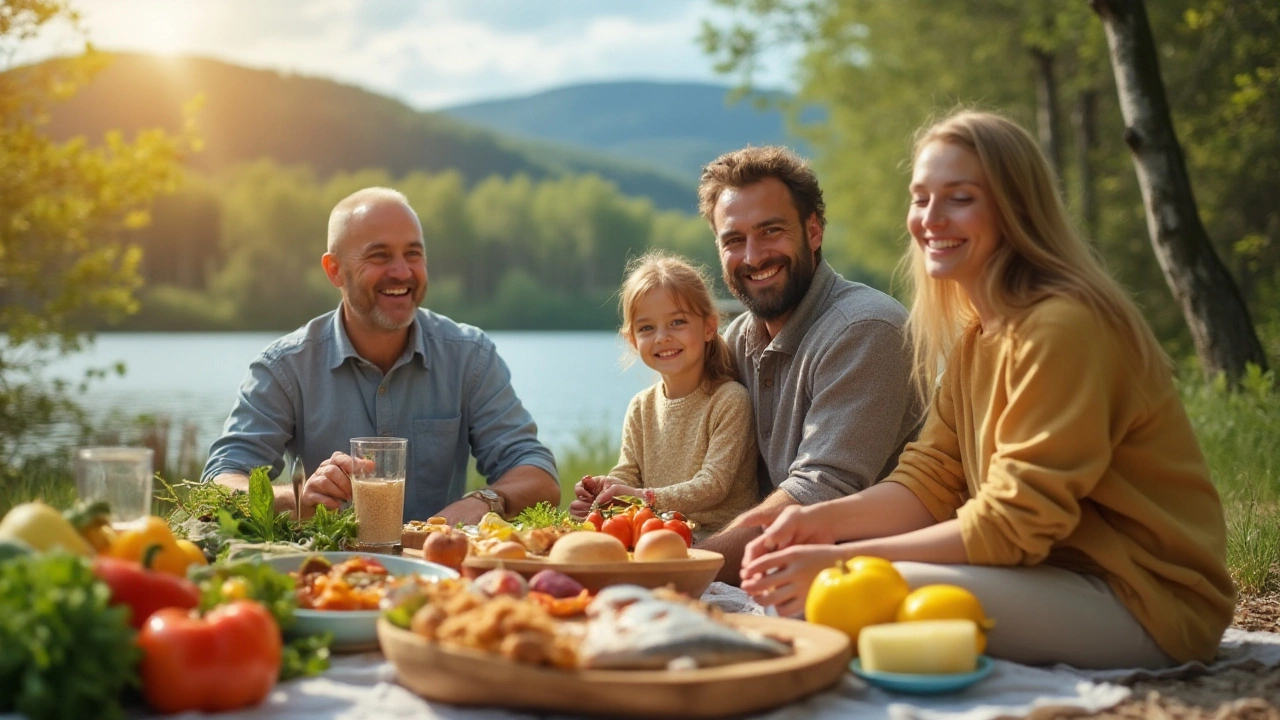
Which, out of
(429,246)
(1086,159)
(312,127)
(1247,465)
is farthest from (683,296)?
(312,127)

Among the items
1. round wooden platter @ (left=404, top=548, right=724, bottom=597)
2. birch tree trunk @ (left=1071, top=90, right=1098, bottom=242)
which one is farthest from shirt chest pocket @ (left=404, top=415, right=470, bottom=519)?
birch tree trunk @ (left=1071, top=90, right=1098, bottom=242)

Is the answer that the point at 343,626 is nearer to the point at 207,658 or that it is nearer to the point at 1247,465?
the point at 207,658

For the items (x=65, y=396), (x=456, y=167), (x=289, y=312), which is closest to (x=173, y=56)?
(x=456, y=167)

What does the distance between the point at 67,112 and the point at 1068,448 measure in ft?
182

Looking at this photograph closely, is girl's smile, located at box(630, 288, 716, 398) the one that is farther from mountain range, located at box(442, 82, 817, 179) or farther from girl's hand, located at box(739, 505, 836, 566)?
mountain range, located at box(442, 82, 817, 179)

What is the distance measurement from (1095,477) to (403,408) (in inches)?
104

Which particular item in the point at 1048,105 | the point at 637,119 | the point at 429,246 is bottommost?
the point at 1048,105

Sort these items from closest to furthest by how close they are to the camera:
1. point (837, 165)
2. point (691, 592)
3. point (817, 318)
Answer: point (691, 592), point (817, 318), point (837, 165)

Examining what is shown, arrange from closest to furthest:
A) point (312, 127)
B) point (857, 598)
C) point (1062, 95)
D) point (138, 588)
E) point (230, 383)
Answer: point (138, 588) → point (857, 598) → point (1062, 95) → point (230, 383) → point (312, 127)

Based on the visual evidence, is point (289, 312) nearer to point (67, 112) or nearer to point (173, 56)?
point (67, 112)

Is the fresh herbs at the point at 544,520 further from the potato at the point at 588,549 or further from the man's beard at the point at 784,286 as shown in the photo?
the man's beard at the point at 784,286

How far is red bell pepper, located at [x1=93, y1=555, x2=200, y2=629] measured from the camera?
216cm

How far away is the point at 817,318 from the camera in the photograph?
4.02m

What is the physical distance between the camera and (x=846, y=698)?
2344 millimetres
